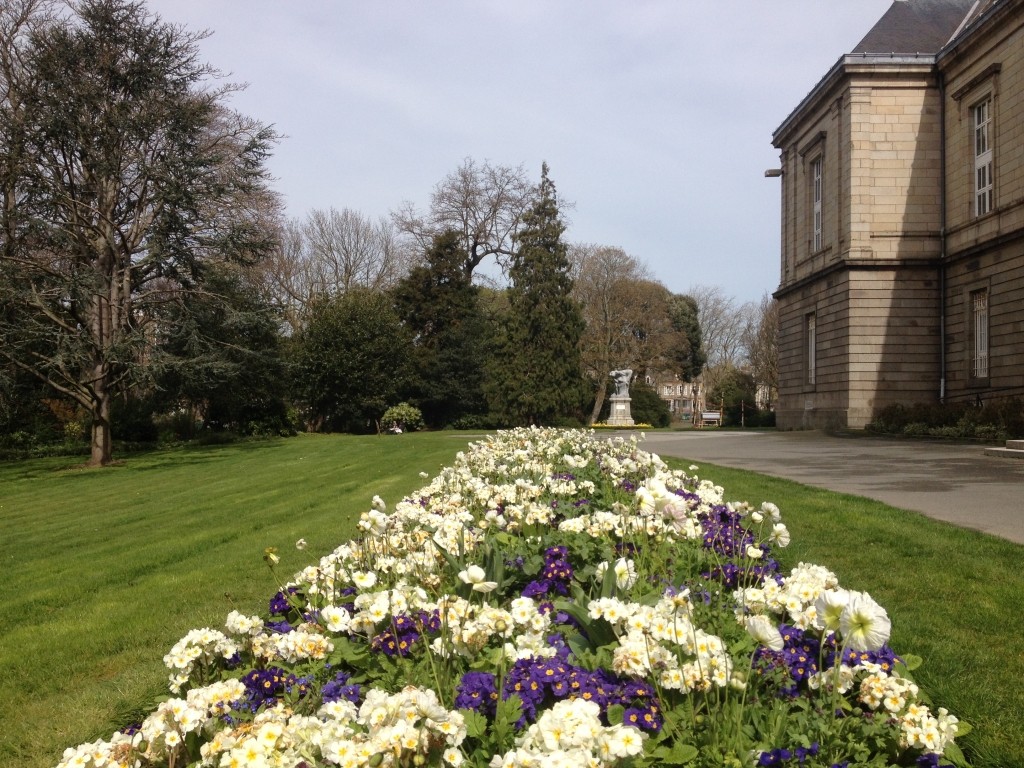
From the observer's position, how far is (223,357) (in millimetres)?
21062

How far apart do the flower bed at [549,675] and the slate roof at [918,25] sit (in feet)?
86.5

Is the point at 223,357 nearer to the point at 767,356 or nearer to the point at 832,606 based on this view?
the point at 832,606

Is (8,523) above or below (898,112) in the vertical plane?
below

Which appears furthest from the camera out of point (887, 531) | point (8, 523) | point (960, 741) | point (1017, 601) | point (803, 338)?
point (803, 338)

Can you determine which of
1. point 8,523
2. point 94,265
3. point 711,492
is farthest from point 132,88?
→ point 711,492

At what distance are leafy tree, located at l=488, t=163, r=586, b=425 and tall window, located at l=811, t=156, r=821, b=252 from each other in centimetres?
1007

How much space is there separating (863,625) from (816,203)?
29.3 meters

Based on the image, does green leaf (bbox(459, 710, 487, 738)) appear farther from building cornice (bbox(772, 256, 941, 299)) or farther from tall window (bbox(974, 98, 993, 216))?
building cornice (bbox(772, 256, 941, 299))

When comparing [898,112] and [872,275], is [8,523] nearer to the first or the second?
[872,275]

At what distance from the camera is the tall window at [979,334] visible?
72.6 feet

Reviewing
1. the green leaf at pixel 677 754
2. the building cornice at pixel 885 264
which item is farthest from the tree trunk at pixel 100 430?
the building cornice at pixel 885 264

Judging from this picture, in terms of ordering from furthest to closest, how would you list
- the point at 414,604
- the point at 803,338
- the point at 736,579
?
the point at 803,338 < the point at 736,579 < the point at 414,604

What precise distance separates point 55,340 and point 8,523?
32.8 ft

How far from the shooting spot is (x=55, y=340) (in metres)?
18.6
